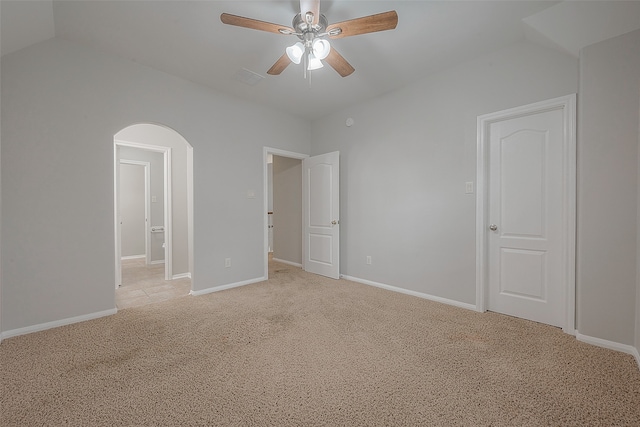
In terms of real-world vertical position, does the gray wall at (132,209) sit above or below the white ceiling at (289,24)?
below

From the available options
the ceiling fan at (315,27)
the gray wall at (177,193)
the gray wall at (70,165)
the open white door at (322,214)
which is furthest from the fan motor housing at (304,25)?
the gray wall at (177,193)

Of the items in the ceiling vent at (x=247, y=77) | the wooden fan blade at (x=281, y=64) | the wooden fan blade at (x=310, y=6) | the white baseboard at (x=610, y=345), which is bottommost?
the white baseboard at (x=610, y=345)

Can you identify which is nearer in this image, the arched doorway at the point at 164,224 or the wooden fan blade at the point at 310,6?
the wooden fan blade at the point at 310,6

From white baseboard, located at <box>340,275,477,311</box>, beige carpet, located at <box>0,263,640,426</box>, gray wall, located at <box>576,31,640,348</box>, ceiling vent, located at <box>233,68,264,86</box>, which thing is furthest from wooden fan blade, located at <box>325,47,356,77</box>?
white baseboard, located at <box>340,275,477,311</box>

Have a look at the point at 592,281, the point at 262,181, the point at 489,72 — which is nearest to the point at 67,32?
Result: the point at 262,181

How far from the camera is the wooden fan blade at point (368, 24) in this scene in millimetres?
1730

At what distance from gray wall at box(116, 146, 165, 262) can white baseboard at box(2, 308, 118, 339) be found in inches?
105

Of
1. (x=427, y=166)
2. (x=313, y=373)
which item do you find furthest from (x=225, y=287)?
(x=427, y=166)

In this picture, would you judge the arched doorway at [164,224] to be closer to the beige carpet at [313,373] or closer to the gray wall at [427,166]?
the beige carpet at [313,373]

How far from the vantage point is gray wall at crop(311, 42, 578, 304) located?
2568 mm

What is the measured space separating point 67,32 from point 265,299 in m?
3.16

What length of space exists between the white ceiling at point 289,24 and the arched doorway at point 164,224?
3.04 ft

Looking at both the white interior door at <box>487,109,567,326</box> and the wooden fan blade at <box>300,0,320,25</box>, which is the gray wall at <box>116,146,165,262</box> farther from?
the white interior door at <box>487,109,567,326</box>

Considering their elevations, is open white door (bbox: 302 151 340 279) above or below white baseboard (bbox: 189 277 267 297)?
above
